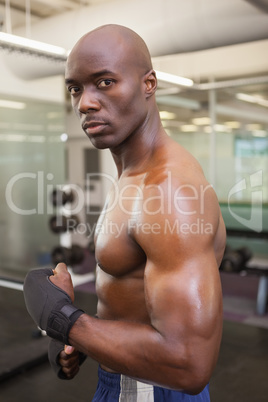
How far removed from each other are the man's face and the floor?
76.3 inches

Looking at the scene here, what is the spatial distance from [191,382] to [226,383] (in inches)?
78.2

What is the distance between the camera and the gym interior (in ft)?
8.77

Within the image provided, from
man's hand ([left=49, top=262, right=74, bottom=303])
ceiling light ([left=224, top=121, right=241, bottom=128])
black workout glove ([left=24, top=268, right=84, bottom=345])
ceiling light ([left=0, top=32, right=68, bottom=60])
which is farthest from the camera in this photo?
ceiling light ([left=224, top=121, right=241, bottom=128])

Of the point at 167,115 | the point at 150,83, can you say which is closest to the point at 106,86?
the point at 150,83

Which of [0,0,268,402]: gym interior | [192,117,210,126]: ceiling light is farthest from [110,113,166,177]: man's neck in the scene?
[192,117,210,126]: ceiling light

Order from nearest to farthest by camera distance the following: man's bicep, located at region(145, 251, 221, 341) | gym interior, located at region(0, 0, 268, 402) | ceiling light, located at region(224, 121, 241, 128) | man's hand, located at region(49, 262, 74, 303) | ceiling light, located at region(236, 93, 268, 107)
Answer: man's bicep, located at region(145, 251, 221, 341) → man's hand, located at region(49, 262, 74, 303) → gym interior, located at region(0, 0, 268, 402) → ceiling light, located at region(236, 93, 268, 107) → ceiling light, located at region(224, 121, 241, 128)

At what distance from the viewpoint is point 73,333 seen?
2.62 ft

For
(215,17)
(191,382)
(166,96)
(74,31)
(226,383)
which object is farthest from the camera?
(166,96)

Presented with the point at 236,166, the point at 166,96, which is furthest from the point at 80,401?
the point at 166,96

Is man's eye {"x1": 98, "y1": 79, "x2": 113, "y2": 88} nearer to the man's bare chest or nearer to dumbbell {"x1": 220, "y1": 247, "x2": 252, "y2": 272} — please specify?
the man's bare chest

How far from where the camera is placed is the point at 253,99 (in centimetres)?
560

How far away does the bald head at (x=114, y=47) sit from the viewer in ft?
2.73

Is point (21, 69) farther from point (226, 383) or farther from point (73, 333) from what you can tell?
point (73, 333)

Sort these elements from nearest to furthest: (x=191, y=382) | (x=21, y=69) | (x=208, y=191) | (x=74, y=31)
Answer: (x=191, y=382)
(x=208, y=191)
(x=74, y=31)
(x=21, y=69)
